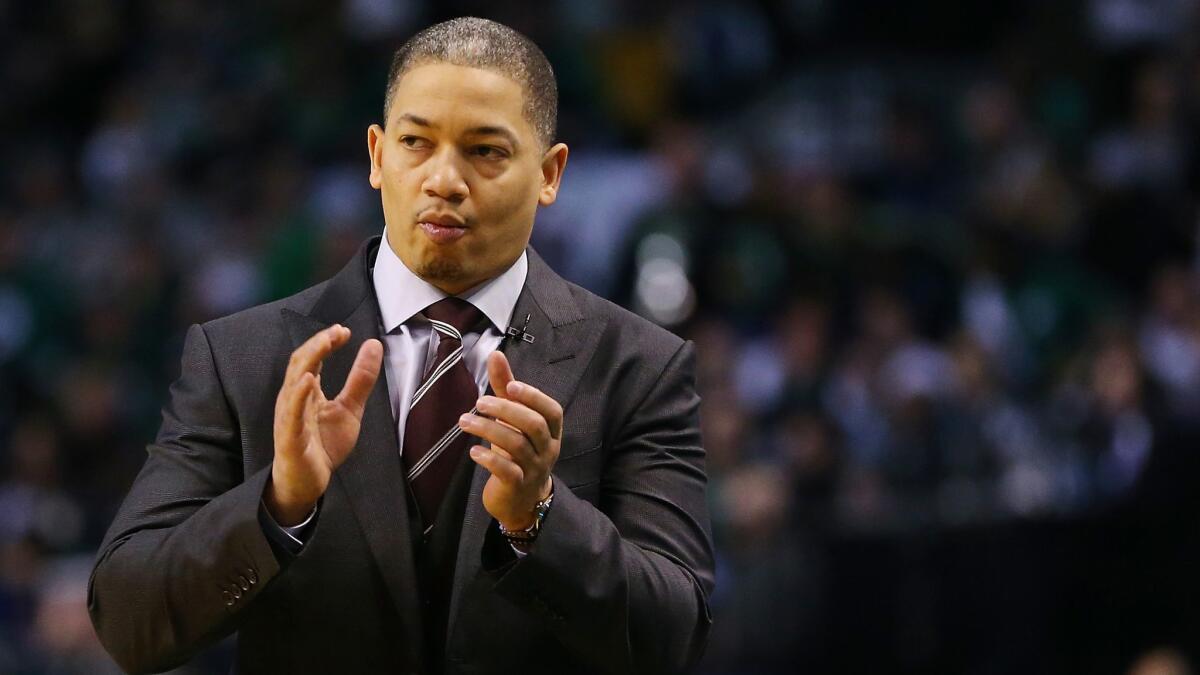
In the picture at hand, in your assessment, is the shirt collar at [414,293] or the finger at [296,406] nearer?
the finger at [296,406]

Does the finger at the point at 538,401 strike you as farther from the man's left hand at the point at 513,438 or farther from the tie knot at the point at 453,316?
the tie knot at the point at 453,316

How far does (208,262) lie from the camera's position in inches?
365

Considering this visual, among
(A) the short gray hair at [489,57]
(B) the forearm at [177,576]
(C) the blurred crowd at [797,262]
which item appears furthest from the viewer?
(C) the blurred crowd at [797,262]

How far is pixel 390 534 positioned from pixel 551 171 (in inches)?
26.3

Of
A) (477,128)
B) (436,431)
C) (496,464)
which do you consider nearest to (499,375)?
(496,464)

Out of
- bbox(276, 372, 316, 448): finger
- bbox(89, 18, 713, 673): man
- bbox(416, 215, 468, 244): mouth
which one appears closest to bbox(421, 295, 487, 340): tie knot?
bbox(89, 18, 713, 673): man

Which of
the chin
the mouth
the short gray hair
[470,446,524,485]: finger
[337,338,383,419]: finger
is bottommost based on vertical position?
[470,446,524,485]: finger

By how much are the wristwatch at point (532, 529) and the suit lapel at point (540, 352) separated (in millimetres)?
99

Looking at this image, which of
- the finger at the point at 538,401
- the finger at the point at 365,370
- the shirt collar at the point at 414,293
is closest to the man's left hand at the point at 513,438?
the finger at the point at 538,401

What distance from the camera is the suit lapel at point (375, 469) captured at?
2666mm

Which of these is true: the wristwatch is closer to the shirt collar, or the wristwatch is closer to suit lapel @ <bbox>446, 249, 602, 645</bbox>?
suit lapel @ <bbox>446, 249, 602, 645</bbox>

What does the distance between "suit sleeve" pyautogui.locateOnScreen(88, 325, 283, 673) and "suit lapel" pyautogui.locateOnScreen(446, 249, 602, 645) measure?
300 millimetres

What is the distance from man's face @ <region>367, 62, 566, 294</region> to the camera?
8.94 ft

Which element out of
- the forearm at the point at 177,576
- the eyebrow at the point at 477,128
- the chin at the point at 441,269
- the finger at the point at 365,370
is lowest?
the forearm at the point at 177,576
